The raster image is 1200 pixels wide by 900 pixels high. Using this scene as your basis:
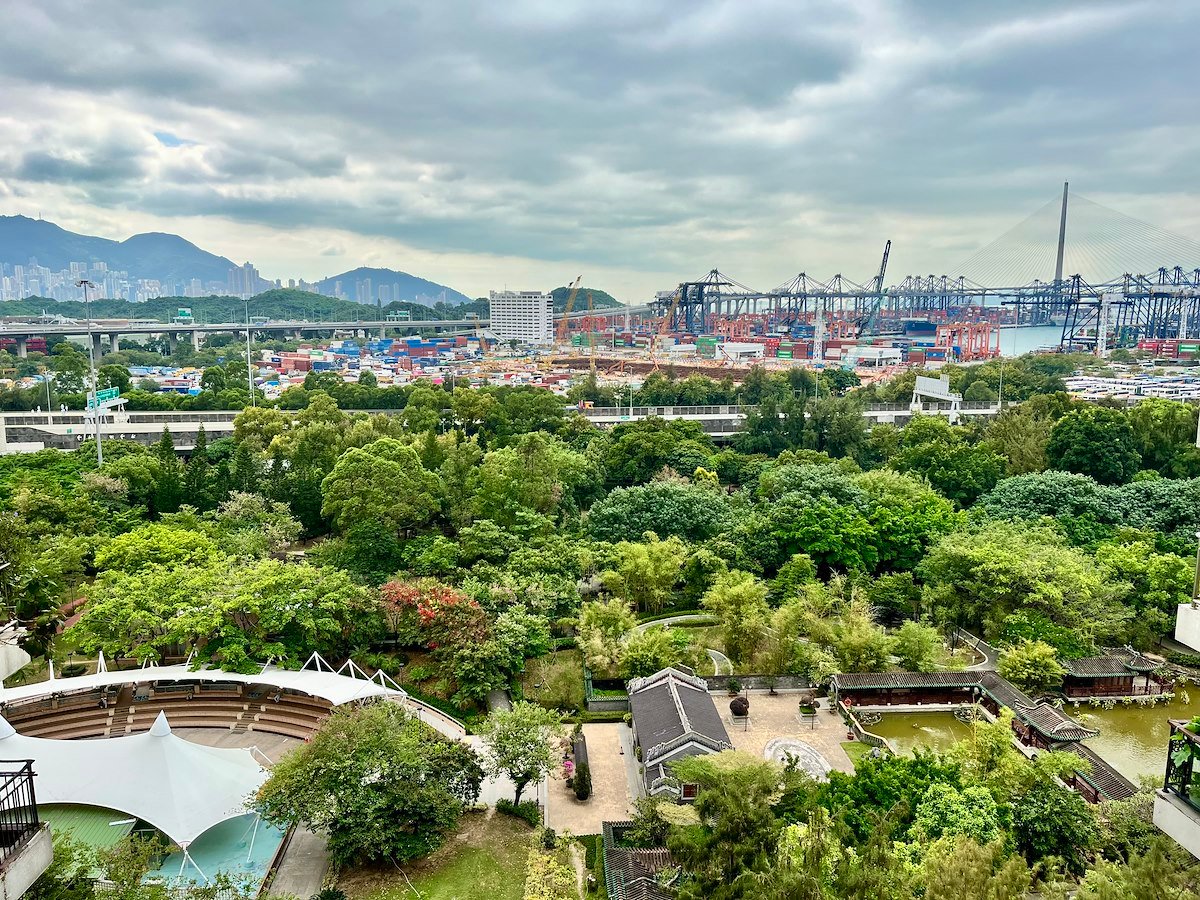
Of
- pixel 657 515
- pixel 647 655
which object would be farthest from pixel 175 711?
pixel 657 515

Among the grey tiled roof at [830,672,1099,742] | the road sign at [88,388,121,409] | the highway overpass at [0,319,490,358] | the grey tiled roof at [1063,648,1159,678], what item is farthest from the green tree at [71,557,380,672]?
the highway overpass at [0,319,490,358]

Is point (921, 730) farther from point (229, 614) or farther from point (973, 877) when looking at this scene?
point (229, 614)

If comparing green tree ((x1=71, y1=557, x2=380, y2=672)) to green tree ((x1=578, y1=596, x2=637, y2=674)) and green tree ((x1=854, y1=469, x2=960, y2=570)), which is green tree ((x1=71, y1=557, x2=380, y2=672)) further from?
green tree ((x1=854, y1=469, x2=960, y2=570))

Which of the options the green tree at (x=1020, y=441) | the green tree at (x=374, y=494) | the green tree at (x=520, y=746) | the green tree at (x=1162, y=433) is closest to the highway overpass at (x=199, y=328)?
the green tree at (x=374, y=494)

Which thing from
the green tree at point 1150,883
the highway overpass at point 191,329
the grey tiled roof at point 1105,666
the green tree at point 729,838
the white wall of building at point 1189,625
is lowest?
the grey tiled roof at point 1105,666

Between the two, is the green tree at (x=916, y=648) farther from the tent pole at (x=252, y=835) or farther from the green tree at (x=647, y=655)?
the tent pole at (x=252, y=835)

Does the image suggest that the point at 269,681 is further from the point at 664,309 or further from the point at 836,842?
the point at 664,309
